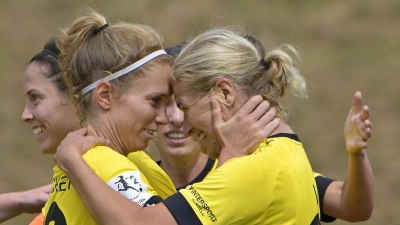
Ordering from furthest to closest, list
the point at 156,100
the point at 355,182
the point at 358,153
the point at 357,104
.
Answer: the point at 355,182
the point at 358,153
the point at 156,100
the point at 357,104

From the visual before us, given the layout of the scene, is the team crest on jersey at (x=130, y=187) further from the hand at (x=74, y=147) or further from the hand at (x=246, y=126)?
the hand at (x=246, y=126)

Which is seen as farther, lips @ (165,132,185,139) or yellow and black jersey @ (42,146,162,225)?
lips @ (165,132,185,139)

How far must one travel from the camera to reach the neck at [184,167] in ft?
14.0

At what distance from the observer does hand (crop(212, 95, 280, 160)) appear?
315 cm

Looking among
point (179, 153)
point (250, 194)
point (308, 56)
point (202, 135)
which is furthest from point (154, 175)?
point (308, 56)

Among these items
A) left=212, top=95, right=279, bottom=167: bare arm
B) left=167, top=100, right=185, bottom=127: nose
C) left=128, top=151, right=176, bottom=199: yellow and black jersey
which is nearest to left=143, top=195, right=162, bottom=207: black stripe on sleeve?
left=212, top=95, right=279, bottom=167: bare arm

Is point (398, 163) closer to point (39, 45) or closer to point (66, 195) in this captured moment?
point (39, 45)

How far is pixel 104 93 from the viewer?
321 cm

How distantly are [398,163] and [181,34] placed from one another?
3.96 meters

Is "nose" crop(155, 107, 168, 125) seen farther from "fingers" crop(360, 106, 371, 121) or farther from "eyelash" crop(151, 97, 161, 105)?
"fingers" crop(360, 106, 371, 121)

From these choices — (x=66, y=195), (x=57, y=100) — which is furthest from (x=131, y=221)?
(x=57, y=100)

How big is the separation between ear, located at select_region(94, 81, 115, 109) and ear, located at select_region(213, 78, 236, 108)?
45 centimetres

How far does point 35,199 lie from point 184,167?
866mm

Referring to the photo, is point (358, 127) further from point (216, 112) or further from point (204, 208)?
point (204, 208)
